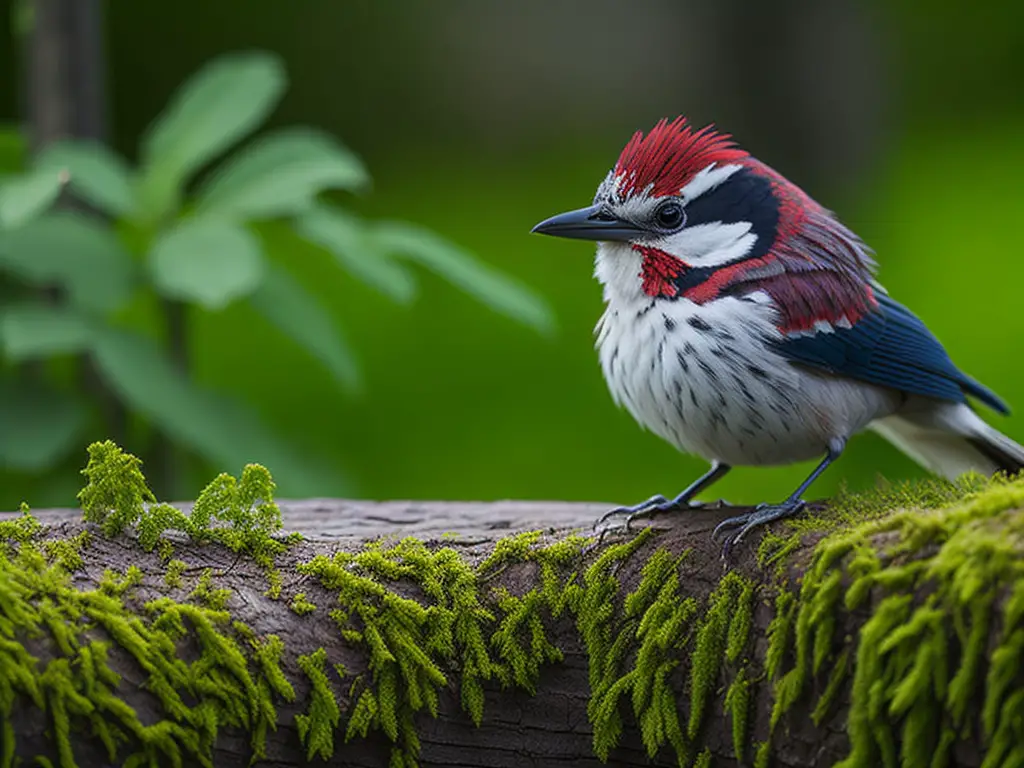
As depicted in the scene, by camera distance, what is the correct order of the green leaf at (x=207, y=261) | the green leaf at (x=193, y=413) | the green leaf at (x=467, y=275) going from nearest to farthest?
the green leaf at (x=207, y=261)
the green leaf at (x=193, y=413)
the green leaf at (x=467, y=275)

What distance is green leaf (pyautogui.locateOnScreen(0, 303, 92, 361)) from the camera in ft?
13.7

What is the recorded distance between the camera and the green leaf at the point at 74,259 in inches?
173

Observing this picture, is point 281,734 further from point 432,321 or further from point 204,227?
point 432,321

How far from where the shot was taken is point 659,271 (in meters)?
3.33

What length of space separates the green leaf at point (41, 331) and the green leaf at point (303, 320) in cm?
67

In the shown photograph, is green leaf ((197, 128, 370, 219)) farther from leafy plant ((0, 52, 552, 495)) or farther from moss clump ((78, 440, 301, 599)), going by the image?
moss clump ((78, 440, 301, 599))

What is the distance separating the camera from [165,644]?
262 cm

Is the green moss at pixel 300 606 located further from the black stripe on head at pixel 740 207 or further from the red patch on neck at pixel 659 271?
the black stripe on head at pixel 740 207

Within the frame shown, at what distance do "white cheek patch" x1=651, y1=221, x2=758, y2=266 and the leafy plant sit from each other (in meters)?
1.16

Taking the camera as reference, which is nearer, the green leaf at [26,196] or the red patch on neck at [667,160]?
the red patch on neck at [667,160]

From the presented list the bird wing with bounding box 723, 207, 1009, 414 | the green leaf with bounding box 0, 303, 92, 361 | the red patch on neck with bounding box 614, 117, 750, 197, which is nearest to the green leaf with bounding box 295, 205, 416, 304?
the green leaf with bounding box 0, 303, 92, 361

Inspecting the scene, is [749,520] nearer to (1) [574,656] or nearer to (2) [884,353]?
(1) [574,656]

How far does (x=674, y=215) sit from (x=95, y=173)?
234 centimetres

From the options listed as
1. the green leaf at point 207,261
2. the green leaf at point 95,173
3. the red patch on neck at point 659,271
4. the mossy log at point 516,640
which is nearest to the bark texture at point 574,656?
the mossy log at point 516,640
